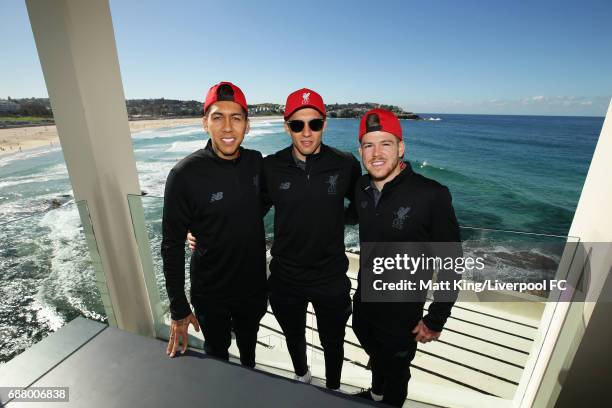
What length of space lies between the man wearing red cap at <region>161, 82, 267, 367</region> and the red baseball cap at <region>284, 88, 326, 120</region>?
25cm

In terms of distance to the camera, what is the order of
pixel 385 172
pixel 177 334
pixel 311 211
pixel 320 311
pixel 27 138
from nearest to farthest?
1. pixel 177 334
2. pixel 385 172
3. pixel 311 211
4. pixel 320 311
5. pixel 27 138

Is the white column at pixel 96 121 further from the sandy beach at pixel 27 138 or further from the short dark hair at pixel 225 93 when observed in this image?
the sandy beach at pixel 27 138

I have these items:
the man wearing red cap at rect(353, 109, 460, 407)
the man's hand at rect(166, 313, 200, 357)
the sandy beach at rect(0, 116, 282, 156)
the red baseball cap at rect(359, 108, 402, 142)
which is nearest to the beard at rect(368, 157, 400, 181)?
the man wearing red cap at rect(353, 109, 460, 407)

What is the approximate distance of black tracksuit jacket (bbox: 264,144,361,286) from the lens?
1.62 metres

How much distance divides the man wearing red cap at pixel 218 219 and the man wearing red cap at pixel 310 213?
0.44 ft

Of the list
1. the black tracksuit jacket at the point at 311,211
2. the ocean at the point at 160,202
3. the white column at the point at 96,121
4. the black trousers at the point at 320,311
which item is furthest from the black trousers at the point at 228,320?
the white column at the point at 96,121

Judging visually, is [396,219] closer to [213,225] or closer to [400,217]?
[400,217]

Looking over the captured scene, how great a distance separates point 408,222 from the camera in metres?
1.47

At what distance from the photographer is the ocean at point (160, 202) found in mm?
1847

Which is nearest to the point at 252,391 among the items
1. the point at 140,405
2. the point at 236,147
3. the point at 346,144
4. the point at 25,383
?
the point at 140,405

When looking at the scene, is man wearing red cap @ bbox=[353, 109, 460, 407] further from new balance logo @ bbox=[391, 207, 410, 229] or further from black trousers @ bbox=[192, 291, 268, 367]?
black trousers @ bbox=[192, 291, 268, 367]

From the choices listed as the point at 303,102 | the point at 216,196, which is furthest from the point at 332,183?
the point at 216,196

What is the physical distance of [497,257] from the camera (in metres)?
1.77

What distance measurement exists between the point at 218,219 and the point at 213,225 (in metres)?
0.05
